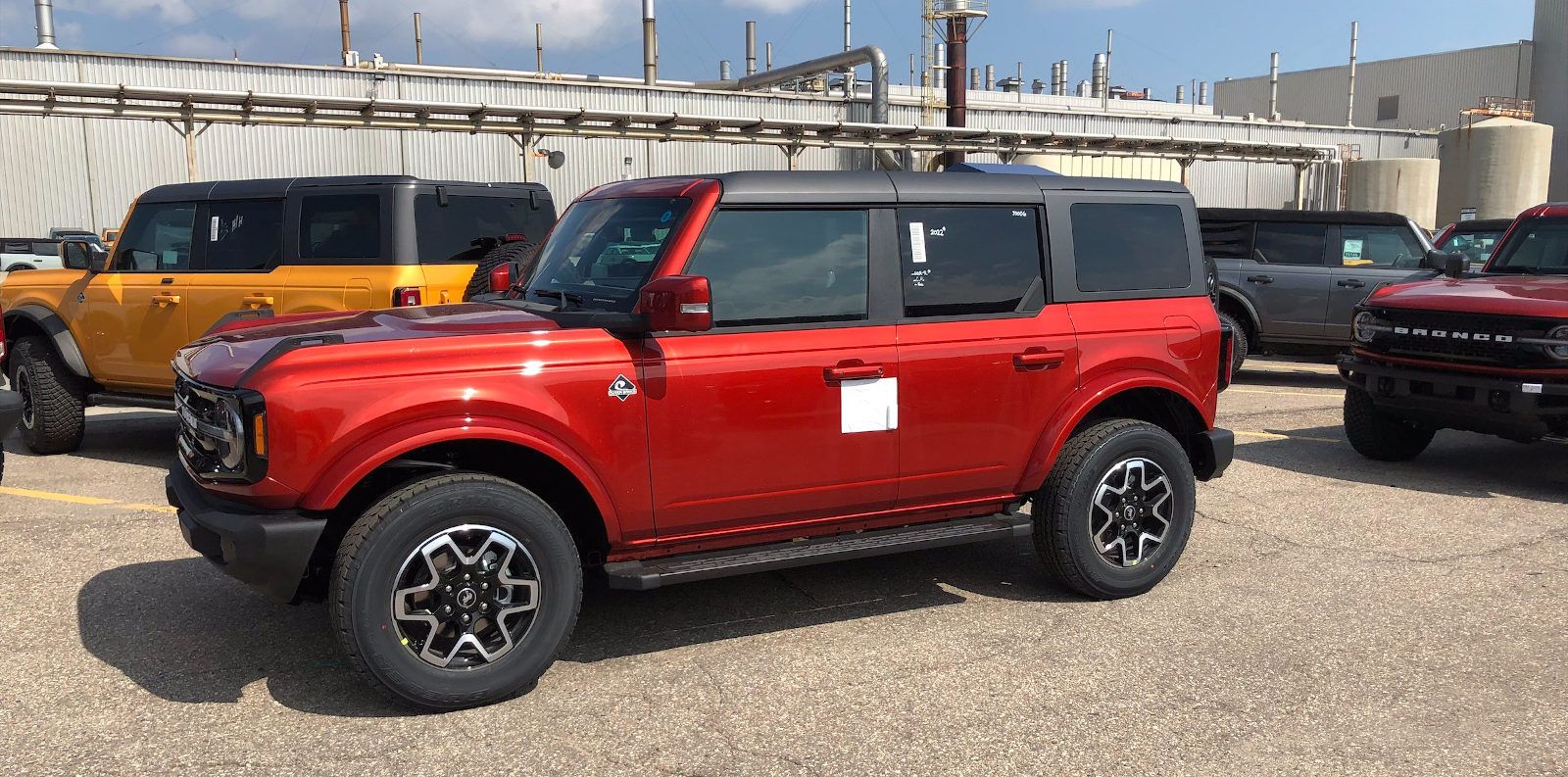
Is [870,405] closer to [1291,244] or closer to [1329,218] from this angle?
[1291,244]

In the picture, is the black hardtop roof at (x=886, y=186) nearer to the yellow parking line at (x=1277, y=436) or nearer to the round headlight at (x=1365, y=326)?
the round headlight at (x=1365, y=326)

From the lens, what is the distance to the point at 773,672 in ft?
14.6

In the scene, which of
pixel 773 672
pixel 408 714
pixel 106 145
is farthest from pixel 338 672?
pixel 106 145

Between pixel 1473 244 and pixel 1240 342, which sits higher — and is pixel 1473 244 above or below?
above

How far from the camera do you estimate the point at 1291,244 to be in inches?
522

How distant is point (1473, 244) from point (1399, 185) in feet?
85.0

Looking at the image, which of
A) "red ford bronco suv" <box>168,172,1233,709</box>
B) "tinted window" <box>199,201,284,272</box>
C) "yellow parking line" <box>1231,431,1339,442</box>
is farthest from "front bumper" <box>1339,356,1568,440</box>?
"tinted window" <box>199,201,284,272</box>

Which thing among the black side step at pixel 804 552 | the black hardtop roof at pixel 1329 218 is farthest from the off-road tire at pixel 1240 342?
the black side step at pixel 804 552

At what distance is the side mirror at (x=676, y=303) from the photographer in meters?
4.03

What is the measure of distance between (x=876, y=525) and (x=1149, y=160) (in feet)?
107

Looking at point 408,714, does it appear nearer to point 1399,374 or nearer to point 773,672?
point 773,672

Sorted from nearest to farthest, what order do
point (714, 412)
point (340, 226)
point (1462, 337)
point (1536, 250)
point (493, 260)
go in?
point (714, 412)
point (1462, 337)
point (493, 260)
point (340, 226)
point (1536, 250)

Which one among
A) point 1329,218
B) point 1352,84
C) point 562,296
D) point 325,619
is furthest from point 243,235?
point 1352,84

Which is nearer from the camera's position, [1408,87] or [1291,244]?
[1291,244]
